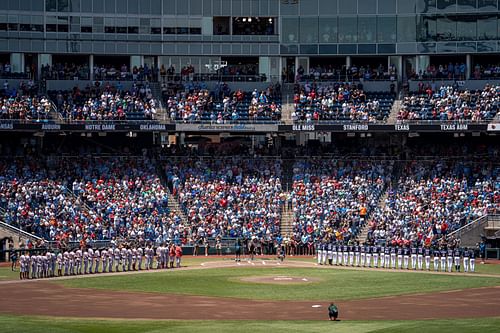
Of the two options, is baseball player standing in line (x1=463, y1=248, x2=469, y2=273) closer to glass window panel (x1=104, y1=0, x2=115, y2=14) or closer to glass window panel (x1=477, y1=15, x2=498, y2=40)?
glass window panel (x1=477, y1=15, x2=498, y2=40)

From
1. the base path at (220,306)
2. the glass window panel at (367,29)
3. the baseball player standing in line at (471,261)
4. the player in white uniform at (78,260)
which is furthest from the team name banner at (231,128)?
the base path at (220,306)

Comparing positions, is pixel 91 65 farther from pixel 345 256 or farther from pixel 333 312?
pixel 333 312

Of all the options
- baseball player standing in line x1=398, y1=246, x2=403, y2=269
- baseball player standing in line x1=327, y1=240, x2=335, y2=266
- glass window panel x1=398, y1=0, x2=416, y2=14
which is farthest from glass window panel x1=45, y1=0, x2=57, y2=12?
baseball player standing in line x1=398, y1=246, x2=403, y2=269

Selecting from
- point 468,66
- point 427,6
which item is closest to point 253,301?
point 468,66

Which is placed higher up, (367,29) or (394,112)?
(367,29)

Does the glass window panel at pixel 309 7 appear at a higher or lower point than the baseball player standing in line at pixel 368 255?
higher

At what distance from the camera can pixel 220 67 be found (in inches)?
2975

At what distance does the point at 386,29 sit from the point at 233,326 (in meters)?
45.2

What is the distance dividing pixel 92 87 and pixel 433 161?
2460 cm

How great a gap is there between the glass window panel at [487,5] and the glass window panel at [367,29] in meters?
7.57

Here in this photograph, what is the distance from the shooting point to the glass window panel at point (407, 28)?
2889 inches

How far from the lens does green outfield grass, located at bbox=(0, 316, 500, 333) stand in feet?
104

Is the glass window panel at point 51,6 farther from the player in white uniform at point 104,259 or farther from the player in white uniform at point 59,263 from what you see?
the player in white uniform at point 59,263

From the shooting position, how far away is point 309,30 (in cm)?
7450
